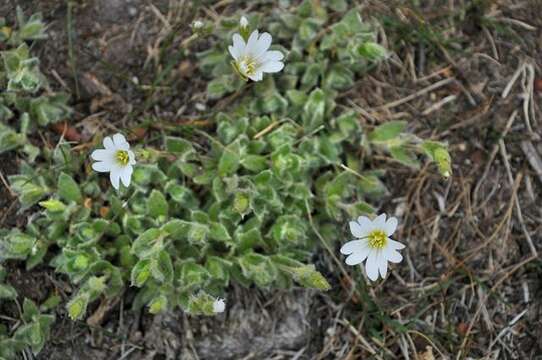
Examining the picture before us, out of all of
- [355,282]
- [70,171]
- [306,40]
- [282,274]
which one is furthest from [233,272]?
[306,40]

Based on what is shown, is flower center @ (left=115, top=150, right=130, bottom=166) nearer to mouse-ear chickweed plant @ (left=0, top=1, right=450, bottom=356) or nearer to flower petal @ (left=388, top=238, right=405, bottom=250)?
mouse-ear chickweed plant @ (left=0, top=1, right=450, bottom=356)

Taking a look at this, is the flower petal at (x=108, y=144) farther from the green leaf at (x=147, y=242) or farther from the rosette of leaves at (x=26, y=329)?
the rosette of leaves at (x=26, y=329)

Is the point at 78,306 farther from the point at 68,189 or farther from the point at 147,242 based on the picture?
the point at 68,189

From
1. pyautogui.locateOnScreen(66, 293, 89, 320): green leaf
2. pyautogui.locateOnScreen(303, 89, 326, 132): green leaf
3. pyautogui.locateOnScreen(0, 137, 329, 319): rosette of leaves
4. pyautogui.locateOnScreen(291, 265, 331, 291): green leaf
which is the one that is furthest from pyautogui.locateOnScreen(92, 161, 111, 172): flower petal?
pyautogui.locateOnScreen(303, 89, 326, 132): green leaf

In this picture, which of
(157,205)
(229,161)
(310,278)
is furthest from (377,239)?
(157,205)

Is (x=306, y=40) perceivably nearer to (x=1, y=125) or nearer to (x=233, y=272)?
(x=233, y=272)
